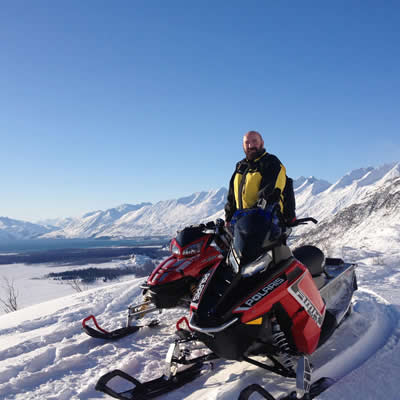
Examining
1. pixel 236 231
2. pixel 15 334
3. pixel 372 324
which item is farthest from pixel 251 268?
pixel 15 334

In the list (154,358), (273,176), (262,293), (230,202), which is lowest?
(154,358)

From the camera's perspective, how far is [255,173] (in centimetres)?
380

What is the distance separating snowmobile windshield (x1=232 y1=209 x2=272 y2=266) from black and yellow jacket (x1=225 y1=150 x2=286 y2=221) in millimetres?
768

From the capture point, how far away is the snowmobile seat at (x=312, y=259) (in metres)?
3.58

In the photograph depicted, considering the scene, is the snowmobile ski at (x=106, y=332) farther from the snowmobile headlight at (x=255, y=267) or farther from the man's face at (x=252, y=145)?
the man's face at (x=252, y=145)

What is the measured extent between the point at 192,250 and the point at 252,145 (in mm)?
1614

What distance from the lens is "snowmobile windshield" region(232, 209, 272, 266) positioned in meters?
2.58

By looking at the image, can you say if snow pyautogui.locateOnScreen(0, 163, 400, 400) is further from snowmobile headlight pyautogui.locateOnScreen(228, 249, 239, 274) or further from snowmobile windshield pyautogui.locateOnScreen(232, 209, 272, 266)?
snowmobile windshield pyautogui.locateOnScreen(232, 209, 272, 266)

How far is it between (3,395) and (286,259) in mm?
2798

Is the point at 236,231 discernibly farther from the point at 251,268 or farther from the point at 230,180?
the point at 230,180

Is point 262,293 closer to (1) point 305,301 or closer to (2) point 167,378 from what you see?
(1) point 305,301

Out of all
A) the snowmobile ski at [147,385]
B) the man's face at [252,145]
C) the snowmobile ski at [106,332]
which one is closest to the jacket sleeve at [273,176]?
the man's face at [252,145]

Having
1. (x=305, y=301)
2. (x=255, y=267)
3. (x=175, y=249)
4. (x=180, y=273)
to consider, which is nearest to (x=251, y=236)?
(x=255, y=267)

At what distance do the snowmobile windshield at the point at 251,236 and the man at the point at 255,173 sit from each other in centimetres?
84
